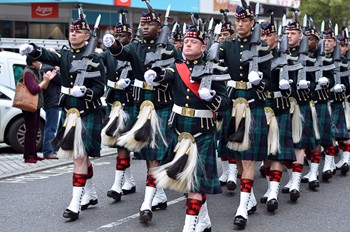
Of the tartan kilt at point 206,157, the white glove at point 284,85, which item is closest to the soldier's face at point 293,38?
the white glove at point 284,85

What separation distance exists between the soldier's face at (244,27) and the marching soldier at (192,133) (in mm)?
947

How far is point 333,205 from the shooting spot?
8328 mm

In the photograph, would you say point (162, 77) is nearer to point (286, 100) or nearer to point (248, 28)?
point (248, 28)

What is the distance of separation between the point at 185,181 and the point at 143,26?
2.16m

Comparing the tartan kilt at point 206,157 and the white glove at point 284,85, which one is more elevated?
the white glove at point 284,85

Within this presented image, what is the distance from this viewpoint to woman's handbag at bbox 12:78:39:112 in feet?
36.9

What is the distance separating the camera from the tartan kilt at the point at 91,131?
7594 millimetres

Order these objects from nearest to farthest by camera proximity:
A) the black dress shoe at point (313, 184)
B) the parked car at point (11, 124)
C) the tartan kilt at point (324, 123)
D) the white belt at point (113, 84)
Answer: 1. the white belt at point (113, 84)
2. the black dress shoe at point (313, 184)
3. the tartan kilt at point (324, 123)
4. the parked car at point (11, 124)

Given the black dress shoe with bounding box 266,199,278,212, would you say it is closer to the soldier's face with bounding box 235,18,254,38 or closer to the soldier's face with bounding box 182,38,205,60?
the soldier's face with bounding box 235,18,254,38

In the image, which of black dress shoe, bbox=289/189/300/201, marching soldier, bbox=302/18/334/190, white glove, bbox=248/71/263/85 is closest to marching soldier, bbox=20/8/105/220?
white glove, bbox=248/71/263/85

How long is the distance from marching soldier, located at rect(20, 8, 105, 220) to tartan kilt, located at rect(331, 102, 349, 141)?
3.96 m

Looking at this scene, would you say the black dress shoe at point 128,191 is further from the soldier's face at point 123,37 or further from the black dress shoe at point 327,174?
the black dress shoe at point 327,174

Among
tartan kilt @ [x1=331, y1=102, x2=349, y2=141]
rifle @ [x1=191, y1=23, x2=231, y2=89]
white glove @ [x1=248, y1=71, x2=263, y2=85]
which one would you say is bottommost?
tartan kilt @ [x1=331, y1=102, x2=349, y2=141]

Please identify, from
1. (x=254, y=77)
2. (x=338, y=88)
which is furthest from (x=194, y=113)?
(x=338, y=88)
